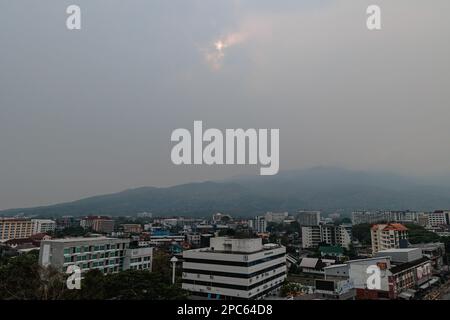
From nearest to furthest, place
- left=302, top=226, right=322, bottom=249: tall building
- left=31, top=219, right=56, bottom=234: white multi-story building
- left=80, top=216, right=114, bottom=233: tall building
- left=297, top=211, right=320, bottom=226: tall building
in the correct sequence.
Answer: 1. left=302, top=226, right=322, bottom=249: tall building
2. left=31, top=219, right=56, bottom=234: white multi-story building
3. left=80, top=216, right=114, bottom=233: tall building
4. left=297, top=211, right=320, bottom=226: tall building


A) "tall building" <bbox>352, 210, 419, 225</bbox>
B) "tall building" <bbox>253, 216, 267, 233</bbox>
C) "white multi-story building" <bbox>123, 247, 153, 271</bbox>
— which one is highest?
"white multi-story building" <bbox>123, 247, 153, 271</bbox>

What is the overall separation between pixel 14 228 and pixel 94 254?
95.3 feet

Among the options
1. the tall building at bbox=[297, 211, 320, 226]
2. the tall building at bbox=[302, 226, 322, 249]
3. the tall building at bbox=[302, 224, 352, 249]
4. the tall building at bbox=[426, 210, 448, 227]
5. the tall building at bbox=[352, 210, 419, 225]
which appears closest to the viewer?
the tall building at bbox=[302, 224, 352, 249]

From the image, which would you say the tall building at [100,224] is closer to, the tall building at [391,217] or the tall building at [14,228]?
the tall building at [14,228]

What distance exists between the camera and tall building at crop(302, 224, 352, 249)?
32.3 meters

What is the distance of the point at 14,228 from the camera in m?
38.4

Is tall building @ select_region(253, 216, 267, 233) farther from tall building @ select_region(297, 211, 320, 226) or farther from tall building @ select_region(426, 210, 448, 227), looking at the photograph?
tall building @ select_region(426, 210, 448, 227)

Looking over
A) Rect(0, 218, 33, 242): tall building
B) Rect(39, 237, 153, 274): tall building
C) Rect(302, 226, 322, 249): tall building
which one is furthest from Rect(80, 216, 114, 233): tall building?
Rect(39, 237, 153, 274): tall building

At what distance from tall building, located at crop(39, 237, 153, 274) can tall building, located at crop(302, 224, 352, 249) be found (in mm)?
19915

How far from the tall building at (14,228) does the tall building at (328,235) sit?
33.8 m
